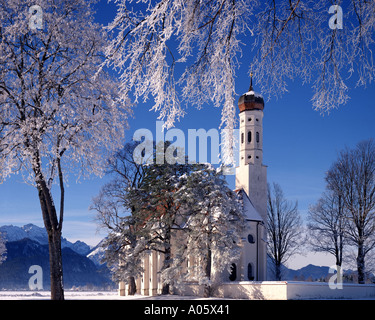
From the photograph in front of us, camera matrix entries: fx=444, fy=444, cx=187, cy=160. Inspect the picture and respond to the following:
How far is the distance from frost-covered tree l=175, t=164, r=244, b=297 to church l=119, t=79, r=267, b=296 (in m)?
8.96

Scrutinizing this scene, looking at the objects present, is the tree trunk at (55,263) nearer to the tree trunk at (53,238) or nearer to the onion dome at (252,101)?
the tree trunk at (53,238)

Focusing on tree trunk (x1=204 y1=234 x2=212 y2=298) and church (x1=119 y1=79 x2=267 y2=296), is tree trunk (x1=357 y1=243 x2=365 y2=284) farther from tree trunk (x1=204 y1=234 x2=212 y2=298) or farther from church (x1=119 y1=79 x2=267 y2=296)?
tree trunk (x1=204 y1=234 x2=212 y2=298)

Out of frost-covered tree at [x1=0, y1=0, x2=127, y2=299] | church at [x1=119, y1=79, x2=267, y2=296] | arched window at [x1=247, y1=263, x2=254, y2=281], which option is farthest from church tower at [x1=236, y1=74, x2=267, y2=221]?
frost-covered tree at [x1=0, y1=0, x2=127, y2=299]

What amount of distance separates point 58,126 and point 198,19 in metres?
9.83

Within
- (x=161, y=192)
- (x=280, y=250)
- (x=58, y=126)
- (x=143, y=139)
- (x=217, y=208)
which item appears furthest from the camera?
(x=280, y=250)

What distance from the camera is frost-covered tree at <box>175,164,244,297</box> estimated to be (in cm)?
2980

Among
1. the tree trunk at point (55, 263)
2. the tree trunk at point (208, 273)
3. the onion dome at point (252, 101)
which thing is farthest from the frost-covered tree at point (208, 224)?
the onion dome at point (252, 101)

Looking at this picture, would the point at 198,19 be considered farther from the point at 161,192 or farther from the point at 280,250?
the point at 280,250

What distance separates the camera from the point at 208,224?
1198 inches

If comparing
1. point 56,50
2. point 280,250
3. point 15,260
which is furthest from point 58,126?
point 15,260

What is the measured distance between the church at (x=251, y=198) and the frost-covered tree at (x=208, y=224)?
8958 millimetres

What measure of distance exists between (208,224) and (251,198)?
2036cm

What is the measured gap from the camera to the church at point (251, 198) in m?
40.8

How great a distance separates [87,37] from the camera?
54.3 feet
